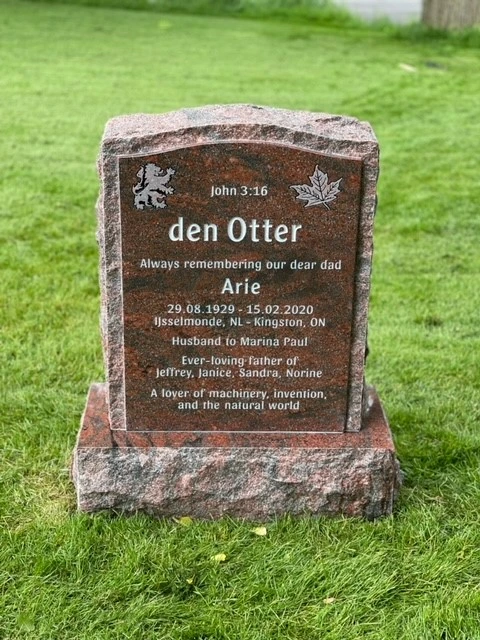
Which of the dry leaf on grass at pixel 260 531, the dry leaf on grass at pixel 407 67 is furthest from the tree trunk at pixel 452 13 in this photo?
the dry leaf on grass at pixel 260 531

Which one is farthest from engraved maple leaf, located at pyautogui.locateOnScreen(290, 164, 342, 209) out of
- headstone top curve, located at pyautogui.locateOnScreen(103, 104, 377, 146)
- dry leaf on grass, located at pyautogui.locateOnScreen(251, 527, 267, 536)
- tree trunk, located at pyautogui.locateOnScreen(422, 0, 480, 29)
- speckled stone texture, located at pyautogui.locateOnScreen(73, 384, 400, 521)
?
tree trunk, located at pyautogui.locateOnScreen(422, 0, 480, 29)

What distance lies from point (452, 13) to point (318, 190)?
42.6ft

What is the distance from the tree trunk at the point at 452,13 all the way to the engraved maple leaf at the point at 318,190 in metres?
12.8

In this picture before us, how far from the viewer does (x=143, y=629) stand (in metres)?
2.91

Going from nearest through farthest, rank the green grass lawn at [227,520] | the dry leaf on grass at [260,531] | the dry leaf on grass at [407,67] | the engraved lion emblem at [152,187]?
the green grass lawn at [227,520] → the engraved lion emblem at [152,187] → the dry leaf on grass at [260,531] → the dry leaf on grass at [407,67]

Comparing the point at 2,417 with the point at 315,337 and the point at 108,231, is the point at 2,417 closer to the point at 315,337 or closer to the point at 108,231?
the point at 108,231

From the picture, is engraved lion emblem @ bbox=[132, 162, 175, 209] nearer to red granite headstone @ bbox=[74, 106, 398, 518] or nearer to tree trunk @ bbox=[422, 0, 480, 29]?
red granite headstone @ bbox=[74, 106, 398, 518]

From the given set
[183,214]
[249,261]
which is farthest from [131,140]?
[249,261]

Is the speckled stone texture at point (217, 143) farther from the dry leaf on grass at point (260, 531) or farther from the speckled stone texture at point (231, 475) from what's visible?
the dry leaf on grass at point (260, 531)

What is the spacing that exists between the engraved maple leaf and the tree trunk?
12.8 meters

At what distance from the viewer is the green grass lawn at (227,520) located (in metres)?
2.97

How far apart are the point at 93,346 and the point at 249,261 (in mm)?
1777

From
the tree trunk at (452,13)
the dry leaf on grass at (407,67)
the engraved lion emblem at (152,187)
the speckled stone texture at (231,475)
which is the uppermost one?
the engraved lion emblem at (152,187)

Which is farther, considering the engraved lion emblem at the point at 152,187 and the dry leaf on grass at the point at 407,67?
the dry leaf on grass at the point at 407,67
